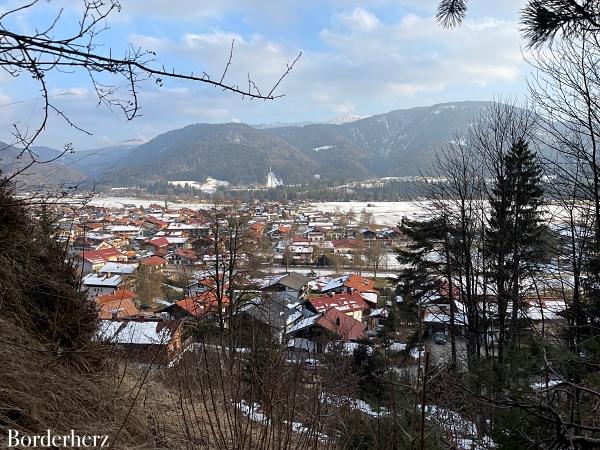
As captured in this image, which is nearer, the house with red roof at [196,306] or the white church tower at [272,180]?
the house with red roof at [196,306]

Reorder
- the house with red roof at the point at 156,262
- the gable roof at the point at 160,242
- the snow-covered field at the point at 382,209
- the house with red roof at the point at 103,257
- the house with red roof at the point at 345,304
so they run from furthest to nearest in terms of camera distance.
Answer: the snow-covered field at the point at 382,209
the gable roof at the point at 160,242
the house with red roof at the point at 156,262
the house with red roof at the point at 103,257
the house with red roof at the point at 345,304

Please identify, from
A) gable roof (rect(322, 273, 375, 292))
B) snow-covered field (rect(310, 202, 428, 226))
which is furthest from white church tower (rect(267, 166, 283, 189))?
gable roof (rect(322, 273, 375, 292))

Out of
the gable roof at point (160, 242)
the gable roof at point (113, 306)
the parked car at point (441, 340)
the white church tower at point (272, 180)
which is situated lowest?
the parked car at point (441, 340)

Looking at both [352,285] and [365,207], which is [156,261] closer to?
[352,285]

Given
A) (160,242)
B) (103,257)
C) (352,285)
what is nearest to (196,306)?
(103,257)

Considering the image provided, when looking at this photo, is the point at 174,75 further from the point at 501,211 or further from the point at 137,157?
the point at 137,157

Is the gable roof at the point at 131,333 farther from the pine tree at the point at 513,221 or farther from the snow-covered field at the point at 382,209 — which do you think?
the snow-covered field at the point at 382,209

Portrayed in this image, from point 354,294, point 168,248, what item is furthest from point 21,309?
point 168,248

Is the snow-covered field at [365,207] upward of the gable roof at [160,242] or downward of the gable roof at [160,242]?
upward

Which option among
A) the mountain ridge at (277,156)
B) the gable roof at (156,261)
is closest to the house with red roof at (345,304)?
the gable roof at (156,261)

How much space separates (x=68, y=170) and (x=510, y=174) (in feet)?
27.1

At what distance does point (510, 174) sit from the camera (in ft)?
27.9

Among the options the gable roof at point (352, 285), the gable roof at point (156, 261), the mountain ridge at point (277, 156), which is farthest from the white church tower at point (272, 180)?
the gable roof at point (352, 285)

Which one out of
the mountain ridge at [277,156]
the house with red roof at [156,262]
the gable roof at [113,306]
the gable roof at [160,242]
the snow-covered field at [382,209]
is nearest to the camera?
the gable roof at [113,306]
